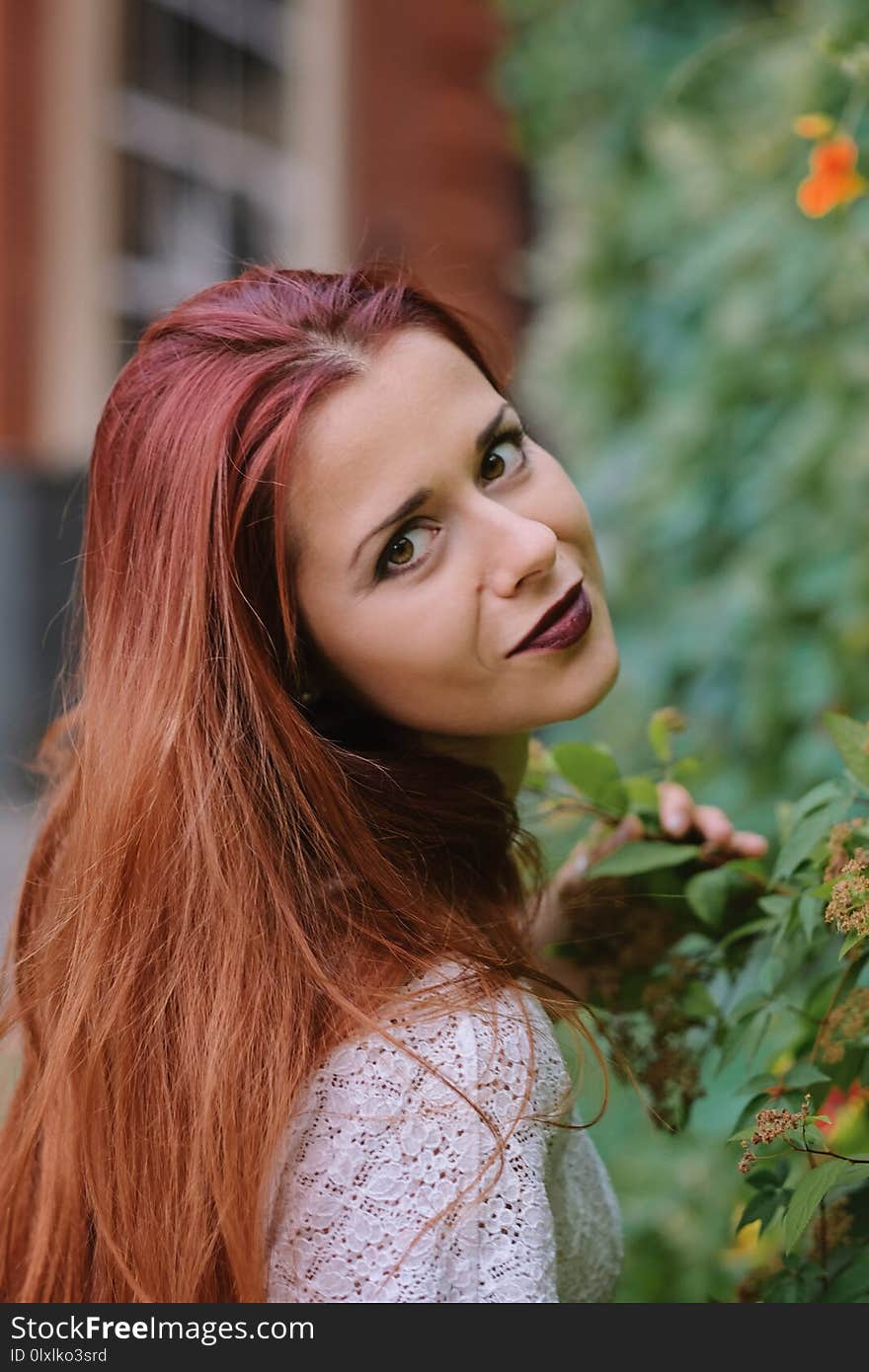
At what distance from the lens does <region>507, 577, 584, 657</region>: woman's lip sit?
977 mm

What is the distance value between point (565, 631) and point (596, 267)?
75.2 inches

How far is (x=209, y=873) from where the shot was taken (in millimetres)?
949

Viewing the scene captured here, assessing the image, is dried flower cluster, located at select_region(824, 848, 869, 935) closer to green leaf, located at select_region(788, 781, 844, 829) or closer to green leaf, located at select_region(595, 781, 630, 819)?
green leaf, located at select_region(788, 781, 844, 829)

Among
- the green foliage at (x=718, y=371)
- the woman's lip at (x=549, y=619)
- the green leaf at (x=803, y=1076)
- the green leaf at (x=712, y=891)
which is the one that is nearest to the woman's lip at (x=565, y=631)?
→ the woman's lip at (x=549, y=619)

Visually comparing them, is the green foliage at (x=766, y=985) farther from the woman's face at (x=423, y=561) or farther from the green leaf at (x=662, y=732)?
the woman's face at (x=423, y=561)

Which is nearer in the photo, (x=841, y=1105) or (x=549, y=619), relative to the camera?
(x=549, y=619)

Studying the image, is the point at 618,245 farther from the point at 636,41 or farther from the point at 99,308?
the point at 99,308

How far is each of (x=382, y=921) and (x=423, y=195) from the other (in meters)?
3.75

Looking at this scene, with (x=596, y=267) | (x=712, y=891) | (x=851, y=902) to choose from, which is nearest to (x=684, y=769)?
(x=712, y=891)

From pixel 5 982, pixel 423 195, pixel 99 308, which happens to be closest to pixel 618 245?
pixel 99 308

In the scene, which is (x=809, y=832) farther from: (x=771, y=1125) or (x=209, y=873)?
(x=209, y=873)

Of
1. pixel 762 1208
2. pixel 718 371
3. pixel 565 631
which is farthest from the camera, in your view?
pixel 718 371

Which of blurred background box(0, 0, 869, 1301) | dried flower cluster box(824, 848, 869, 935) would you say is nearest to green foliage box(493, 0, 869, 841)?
blurred background box(0, 0, 869, 1301)

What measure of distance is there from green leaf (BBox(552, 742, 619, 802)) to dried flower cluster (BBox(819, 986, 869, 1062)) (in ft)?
0.91
